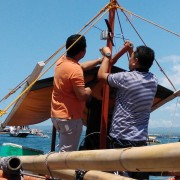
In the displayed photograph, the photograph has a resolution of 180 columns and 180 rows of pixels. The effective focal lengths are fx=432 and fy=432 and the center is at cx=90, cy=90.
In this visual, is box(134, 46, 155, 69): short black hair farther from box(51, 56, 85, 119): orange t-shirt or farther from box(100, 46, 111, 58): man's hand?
box(51, 56, 85, 119): orange t-shirt

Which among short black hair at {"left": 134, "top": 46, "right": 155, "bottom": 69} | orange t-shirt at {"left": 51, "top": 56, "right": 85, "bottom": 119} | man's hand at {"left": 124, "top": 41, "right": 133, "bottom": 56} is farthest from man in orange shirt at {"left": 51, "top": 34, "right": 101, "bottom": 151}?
short black hair at {"left": 134, "top": 46, "right": 155, "bottom": 69}

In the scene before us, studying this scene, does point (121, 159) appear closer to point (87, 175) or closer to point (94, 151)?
point (94, 151)

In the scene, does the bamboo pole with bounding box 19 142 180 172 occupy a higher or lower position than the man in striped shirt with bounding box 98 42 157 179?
lower

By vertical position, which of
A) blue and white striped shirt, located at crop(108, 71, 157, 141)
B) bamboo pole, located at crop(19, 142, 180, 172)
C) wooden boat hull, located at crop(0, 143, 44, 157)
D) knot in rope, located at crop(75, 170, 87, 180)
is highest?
blue and white striped shirt, located at crop(108, 71, 157, 141)

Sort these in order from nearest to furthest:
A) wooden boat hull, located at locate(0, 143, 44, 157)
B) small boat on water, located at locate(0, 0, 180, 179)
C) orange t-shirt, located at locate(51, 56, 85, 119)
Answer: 1. small boat on water, located at locate(0, 0, 180, 179)
2. orange t-shirt, located at locate(51, 56, 85, 119)
3. wooden boat hull, located at locate(0, 143, 44, 157)

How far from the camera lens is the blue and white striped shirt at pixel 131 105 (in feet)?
15.3

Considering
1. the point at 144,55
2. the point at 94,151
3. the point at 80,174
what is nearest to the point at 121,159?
the point at 94,151

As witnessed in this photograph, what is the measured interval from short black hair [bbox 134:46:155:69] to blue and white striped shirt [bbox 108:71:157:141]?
110 mm

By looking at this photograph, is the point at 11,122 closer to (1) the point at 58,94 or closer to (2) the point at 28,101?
(2) the point at 28,101

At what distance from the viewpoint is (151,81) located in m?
4.81

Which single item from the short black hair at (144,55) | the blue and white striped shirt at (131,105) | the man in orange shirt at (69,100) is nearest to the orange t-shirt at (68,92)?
the man in orange shirt at (69,100)

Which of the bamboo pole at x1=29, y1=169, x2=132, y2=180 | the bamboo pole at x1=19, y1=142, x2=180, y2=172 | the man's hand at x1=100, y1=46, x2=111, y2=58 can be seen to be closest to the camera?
the bamboo pole at x1=19, y1=142, x2=180, y2=172

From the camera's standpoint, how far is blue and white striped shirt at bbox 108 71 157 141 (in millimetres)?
4668

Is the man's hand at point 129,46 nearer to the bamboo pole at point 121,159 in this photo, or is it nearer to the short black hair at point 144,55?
the short black hair at point 144,55
